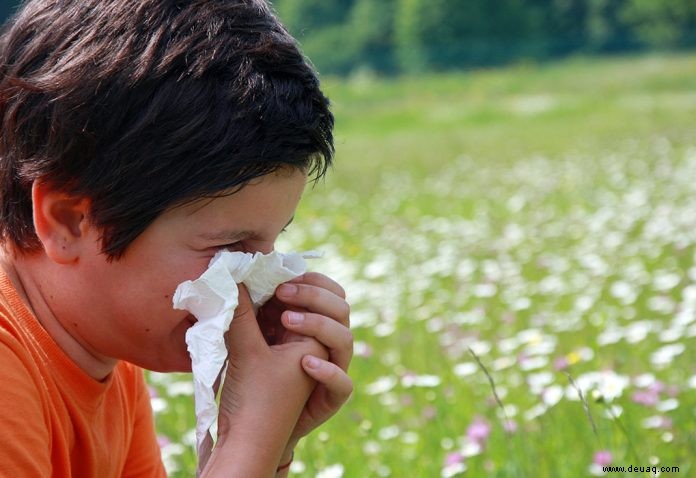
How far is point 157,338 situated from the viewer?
136 cm

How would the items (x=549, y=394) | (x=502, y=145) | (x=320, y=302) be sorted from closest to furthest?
(x=320, y=302), (x=549, y=394), (x=502, y=145)

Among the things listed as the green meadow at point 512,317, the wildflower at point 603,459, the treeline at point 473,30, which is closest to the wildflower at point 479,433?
the green meadow at point 512,317

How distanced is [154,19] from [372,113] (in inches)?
711

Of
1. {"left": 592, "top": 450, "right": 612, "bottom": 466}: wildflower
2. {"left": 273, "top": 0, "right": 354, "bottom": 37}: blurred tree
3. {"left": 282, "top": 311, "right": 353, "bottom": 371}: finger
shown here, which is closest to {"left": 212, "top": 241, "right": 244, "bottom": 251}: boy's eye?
{"left": 282, "top": 311, "right": 353, "bottom": 371}: finger

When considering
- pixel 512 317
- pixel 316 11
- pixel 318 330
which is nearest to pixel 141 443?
pixel 318 330

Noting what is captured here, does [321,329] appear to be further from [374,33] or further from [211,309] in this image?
[374,33]

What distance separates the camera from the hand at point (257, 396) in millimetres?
1317

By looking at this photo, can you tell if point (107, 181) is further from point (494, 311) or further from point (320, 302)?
point (494, 311)

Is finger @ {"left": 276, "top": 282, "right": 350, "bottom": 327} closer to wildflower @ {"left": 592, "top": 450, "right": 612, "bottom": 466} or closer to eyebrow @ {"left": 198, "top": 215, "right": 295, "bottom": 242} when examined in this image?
eyebrow @ {"left": 198, "top": 215, "right": 295, "bottom": 242}

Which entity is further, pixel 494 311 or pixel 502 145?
pixel 502 145

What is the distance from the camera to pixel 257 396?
135 cm

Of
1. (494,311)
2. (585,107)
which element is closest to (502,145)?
(585,107)

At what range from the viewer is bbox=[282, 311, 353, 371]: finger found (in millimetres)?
1413

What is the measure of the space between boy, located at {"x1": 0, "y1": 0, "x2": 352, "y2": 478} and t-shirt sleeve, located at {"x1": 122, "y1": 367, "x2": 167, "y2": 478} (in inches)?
8.8
